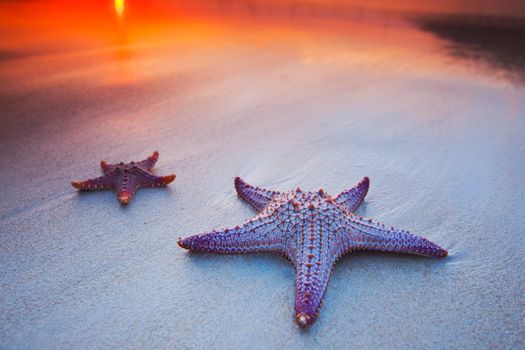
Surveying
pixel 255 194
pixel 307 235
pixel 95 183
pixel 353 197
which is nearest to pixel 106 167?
pixel 95 183

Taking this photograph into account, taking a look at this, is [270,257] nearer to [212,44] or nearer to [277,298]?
[277,298]

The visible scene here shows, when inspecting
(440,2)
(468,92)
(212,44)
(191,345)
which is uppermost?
(440,2)

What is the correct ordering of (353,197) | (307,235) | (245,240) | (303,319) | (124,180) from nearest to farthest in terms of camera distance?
(303,319)
(307,235)
(245,240)
(353,197)
(124,180)

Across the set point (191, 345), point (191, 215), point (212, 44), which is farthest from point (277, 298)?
point (212, 44)

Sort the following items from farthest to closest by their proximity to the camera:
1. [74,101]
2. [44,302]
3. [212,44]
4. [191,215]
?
[212,44] < [74,101] < [191,215] < [44,302]

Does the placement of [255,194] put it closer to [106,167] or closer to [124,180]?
[124,180]

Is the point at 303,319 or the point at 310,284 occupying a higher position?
the point at 310,284

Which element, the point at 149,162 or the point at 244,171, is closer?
the point at 149,162
